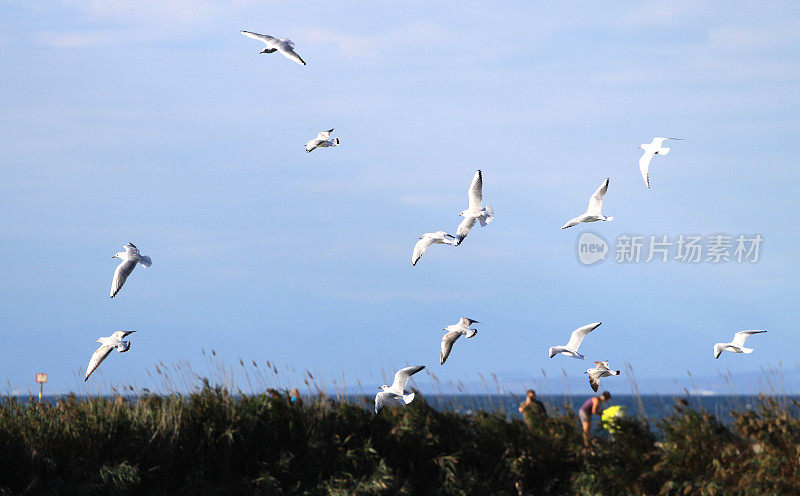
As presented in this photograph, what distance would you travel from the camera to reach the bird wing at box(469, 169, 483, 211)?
11.2 m

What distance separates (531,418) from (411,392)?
4.91 ft

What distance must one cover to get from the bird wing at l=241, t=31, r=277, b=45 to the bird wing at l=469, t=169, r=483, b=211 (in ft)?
10.8

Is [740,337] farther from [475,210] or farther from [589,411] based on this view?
[475,210]

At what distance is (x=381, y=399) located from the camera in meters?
10.0

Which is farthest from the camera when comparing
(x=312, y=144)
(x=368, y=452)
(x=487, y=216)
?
(x=312, y=144)

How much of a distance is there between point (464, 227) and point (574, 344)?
209 centimetres

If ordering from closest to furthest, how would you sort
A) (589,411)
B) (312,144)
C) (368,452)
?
1. (368,452)
2. (589,411)
3. (312,144)

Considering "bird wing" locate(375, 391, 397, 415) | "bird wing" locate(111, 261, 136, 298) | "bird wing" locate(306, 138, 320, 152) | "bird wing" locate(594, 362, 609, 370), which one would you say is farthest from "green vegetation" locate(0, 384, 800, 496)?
"bird wing" locate(306, 138, 320, 152)

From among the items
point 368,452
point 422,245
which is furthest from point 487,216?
point 368,452

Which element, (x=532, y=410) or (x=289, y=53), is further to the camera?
(x=289, y=53)

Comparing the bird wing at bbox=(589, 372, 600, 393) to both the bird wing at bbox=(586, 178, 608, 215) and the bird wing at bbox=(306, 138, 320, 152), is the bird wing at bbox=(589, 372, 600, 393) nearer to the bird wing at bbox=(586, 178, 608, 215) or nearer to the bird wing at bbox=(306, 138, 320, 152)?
the bird wing at bbox=(586, 178, 608, 215)

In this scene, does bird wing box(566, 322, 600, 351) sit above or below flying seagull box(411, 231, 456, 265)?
below

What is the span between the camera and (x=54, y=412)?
413 inches

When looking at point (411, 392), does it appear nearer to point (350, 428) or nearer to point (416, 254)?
point (350, 428)
